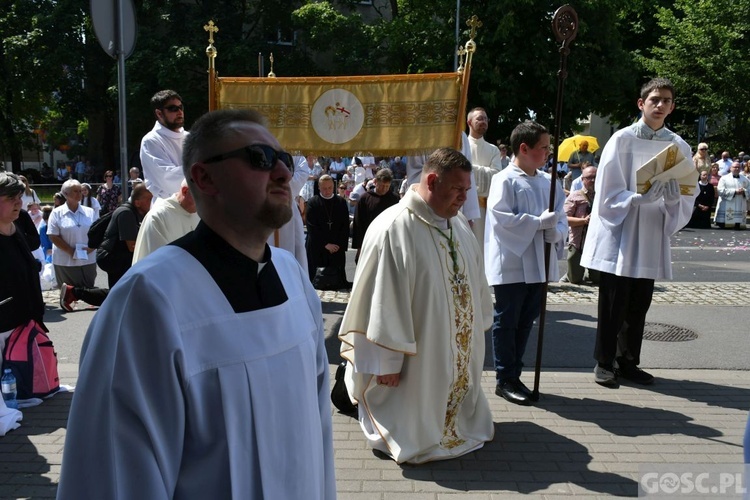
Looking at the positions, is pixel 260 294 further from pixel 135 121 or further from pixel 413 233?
pixel 135 121

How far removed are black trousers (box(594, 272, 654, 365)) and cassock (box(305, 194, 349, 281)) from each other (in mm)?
5294

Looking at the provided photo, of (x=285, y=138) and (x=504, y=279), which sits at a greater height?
(x=285, y=138)

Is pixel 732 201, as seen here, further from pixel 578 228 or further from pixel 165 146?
pixel 165 146

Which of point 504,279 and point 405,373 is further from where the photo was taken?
point 504,279

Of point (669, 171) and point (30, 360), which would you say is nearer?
point (30, 360)

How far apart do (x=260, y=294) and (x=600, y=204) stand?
4796 mm

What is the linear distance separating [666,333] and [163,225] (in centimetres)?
551

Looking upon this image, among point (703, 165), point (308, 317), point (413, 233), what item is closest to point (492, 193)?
point (413, 233)

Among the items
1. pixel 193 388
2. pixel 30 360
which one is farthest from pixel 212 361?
pixel 30 360

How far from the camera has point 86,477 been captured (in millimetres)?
1676

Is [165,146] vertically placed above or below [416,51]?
below

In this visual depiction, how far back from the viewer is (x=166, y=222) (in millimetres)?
5379

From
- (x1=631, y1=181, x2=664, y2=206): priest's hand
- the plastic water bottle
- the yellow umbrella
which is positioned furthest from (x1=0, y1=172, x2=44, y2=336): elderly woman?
the yellow umbrella

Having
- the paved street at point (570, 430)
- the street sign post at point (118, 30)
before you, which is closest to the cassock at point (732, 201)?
the paved street at point (570, 430)
